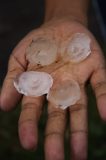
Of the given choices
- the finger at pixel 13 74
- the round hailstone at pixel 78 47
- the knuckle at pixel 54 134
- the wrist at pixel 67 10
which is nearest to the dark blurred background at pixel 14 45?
the wrist at pixel 67 10

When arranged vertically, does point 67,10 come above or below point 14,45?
above

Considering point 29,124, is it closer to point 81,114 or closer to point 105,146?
point 81,114

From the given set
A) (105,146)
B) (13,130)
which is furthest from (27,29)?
(105,146)

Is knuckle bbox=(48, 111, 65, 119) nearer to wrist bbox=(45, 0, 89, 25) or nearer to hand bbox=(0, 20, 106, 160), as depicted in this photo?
hand bbox=(0, 20, 106, 160)

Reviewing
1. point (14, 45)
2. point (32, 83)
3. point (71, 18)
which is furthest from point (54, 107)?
point (14, 45)

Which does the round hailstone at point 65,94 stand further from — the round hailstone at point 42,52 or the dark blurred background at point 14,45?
the dark blurred background at point 14,45

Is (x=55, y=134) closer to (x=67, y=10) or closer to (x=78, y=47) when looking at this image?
(x=78, y=47)

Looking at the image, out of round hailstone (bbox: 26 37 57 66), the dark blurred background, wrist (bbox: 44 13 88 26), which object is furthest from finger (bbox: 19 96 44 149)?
the dark blurred background
